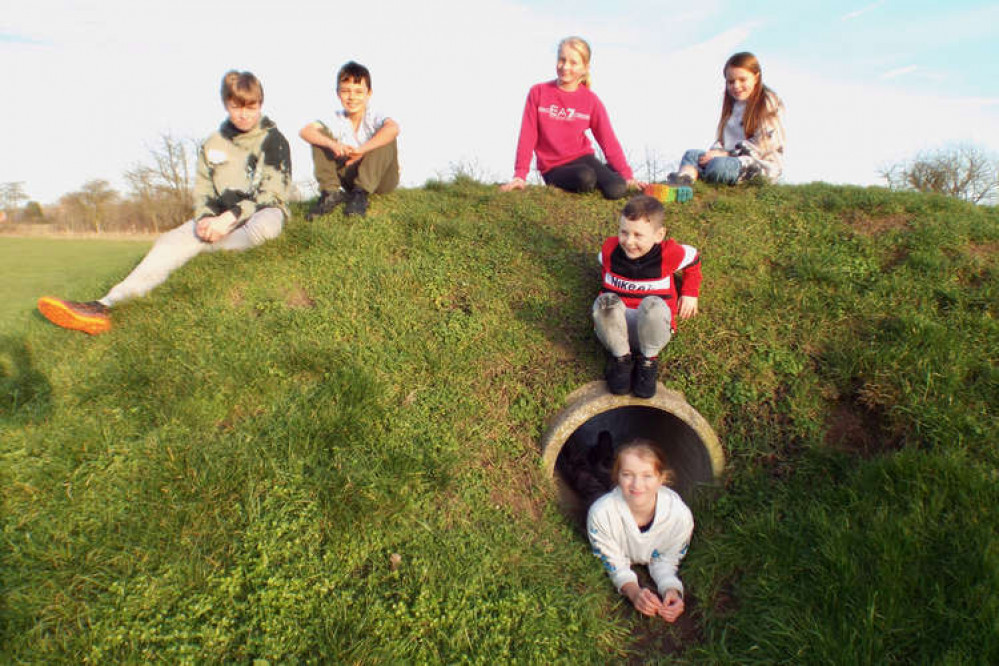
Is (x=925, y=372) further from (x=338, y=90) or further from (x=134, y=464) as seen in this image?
(x=338, y=90)

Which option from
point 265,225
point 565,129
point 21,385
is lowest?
point 21,385

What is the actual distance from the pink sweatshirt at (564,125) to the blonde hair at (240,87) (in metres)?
3.13

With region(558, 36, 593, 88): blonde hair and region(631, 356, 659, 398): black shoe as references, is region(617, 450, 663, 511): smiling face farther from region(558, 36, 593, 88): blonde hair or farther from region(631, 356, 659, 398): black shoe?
region(558, 36, 593, 88): blonde hair

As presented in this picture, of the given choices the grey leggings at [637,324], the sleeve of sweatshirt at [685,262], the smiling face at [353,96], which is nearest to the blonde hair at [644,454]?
the grey leggings at [637,324]

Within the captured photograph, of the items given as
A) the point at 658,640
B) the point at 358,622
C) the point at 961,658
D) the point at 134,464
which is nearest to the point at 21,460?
the point at 134,464

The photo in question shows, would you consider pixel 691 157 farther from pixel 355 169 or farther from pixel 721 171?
pixel 355 169

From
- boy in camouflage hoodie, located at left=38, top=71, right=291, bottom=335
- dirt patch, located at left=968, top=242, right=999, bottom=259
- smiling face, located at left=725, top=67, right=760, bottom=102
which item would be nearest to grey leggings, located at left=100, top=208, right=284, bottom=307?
boy in camouflage hoodie, located at left=38, top=71, right=291, bottom=335

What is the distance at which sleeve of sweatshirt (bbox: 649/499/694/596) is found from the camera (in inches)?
130

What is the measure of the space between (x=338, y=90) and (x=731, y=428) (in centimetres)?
521

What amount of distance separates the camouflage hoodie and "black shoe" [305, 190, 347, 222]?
42 centimetres

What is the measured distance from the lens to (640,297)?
4031 mm

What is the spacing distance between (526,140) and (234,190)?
3.53 m

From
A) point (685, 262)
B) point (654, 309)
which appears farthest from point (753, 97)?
point (654, 309)

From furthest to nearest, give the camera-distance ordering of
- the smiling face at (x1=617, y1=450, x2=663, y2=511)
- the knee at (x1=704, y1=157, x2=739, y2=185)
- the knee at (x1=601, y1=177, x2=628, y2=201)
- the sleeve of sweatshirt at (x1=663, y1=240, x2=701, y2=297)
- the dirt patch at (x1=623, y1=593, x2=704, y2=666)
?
1. the knee at (x1=704, y1=157, x2=739, y2=185)
2. the knee at (x1=601, y1=177, x2=628, y2=201)
3. the sleeve of sweatshirt at (x1=663, y1=240, x2=701, y2=297)
4. the smiling face at (x1=617, y1=450, x2=663, y2=511)
5. the dirt patch at (x1=623, y1=593, x2=704, y2=666)
